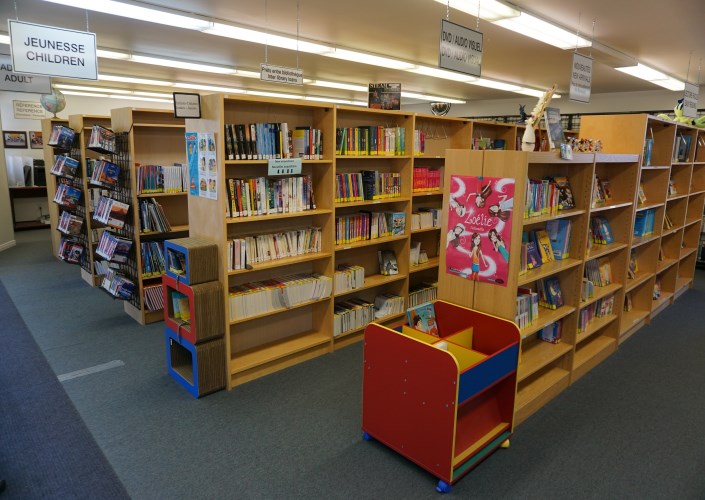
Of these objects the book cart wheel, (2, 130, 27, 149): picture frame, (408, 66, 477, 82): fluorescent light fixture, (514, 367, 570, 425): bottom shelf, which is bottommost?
the book cart wheel

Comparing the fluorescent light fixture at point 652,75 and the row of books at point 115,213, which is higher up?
the fluorescent light fixture at point 652,75

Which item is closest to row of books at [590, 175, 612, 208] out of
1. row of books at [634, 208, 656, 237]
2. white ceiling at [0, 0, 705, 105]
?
row of books at [634, 208, 656, 237]

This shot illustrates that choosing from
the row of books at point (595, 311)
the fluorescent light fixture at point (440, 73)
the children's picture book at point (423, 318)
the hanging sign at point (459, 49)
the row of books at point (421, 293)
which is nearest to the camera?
the children's picture book at point (423, 318)

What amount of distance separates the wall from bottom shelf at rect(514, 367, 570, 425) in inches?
316

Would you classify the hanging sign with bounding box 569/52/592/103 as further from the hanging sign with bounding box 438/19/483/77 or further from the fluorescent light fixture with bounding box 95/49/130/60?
the fluorescent light fixture with bounding box 95/49/130/60

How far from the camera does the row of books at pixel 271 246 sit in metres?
3.62

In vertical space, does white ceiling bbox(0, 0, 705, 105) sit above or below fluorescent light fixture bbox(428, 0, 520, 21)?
above

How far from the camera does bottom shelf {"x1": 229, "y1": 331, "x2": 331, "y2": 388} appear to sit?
3.77 m

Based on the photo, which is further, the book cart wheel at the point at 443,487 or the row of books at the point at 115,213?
the row of books at the point at 115,213

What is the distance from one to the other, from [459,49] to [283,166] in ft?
5.66

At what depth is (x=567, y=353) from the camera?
12.4 feet

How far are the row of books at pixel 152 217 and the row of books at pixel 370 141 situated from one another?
2209 mm

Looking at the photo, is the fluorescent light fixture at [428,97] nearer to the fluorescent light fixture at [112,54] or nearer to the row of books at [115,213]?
the fluorescent light fixture at [112,54]

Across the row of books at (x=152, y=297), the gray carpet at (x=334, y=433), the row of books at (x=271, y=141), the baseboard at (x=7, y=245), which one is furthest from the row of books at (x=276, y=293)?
the baseboard at (x=7, y=245)
